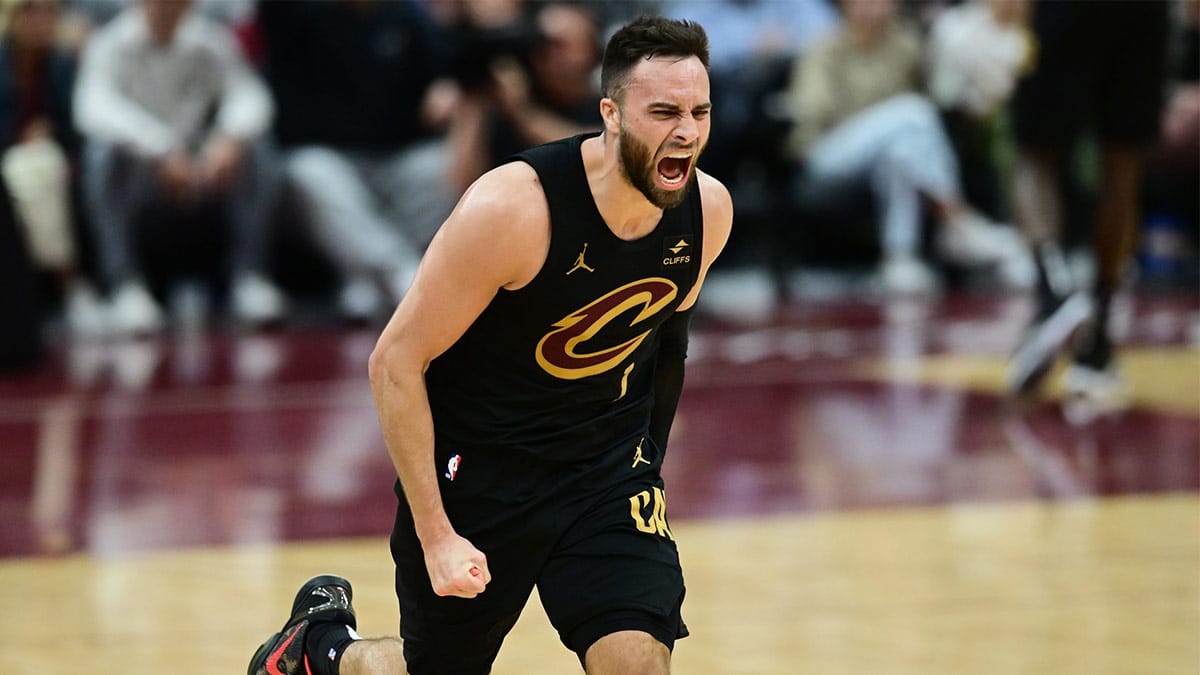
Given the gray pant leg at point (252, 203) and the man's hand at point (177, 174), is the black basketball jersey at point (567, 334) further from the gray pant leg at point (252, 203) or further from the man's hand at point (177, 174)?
the gray pant leg at point (252, 203)

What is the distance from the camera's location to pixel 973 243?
36.7 feet

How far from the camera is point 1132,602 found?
448 cm

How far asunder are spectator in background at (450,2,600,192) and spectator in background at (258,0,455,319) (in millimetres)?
1094

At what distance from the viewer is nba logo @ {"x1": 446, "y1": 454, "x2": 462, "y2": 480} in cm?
326

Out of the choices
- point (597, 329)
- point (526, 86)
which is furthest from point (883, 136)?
point (597, 329)

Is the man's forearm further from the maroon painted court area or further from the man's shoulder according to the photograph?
the maroon painted court area

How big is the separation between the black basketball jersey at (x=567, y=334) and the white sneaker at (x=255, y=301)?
696 cm

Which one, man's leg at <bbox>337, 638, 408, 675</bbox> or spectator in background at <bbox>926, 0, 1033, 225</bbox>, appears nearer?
man's leg at <bbox>337, 638, 408, 675</bbox>

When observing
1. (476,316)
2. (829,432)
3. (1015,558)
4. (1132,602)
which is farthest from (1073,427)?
(476,316)

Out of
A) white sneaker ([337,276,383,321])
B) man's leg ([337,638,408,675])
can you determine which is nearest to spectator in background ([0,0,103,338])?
white sneaker ([337,276,383,321])

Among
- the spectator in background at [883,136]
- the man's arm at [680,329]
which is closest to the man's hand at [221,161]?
the spectator in background at [883,136]

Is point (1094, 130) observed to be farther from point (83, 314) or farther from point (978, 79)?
point (83, 314)

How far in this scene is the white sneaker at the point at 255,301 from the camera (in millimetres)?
10078

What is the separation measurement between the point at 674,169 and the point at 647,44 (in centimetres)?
21
